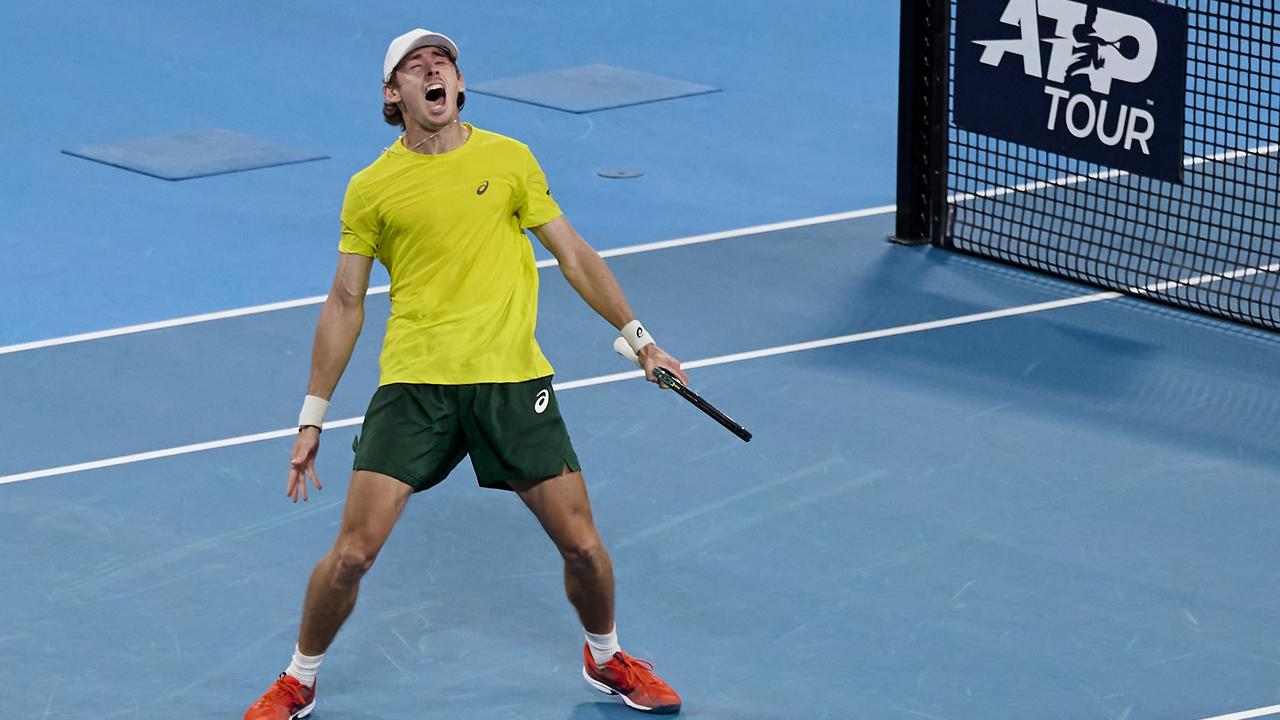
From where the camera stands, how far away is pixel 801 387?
10344 millimetres

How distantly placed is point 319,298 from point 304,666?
15.6 ft

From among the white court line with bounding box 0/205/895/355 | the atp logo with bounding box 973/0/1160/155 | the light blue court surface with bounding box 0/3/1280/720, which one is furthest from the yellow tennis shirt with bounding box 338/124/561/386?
the atp logo with bounding box 973/0/1160/155

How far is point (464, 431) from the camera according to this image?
701 cm

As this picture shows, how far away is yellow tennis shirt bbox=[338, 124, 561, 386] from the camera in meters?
6.86

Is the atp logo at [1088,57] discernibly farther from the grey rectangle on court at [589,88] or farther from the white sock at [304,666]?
the white sock at [304,666]

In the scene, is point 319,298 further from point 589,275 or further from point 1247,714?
point 1247,714

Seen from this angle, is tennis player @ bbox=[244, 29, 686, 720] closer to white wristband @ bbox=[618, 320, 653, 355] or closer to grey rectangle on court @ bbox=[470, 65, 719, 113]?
white wristband @ bbox=[618, 320, 653, 355]

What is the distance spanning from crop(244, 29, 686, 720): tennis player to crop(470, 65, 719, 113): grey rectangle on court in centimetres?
850

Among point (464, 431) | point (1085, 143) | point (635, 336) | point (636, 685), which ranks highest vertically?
point (635, 336)

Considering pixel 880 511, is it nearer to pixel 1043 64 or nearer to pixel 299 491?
pixel 299 491

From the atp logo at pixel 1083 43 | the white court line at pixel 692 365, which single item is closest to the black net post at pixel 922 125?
the atp logo at pixel 1083 43

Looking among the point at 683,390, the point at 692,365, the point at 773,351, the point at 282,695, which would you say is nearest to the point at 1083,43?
the point at 773,351

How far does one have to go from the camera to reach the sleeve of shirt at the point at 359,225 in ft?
22.5

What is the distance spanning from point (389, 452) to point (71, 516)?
8.40 feet
